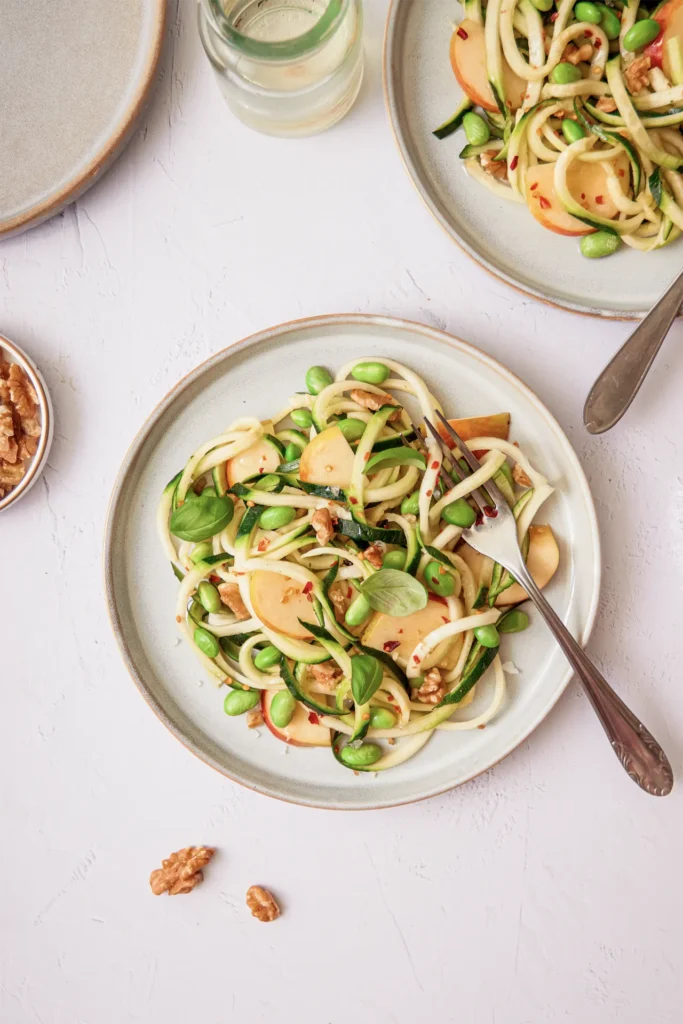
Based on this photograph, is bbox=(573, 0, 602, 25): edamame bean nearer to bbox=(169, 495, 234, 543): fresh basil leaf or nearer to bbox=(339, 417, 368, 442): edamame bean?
bbox=(339, 417, 368, 442): edamame bean

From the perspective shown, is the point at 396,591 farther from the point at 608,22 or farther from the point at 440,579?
the point at 608,22

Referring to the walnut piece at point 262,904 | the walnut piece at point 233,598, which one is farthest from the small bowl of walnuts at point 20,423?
the walnut piece at point 262,904

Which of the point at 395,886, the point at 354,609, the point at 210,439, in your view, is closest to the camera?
the point at 354,609

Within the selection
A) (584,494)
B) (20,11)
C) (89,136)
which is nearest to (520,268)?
(584,494)

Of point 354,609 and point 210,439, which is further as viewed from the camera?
point 210,439

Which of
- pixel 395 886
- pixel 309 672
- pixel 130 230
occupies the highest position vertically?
pixel 130 230

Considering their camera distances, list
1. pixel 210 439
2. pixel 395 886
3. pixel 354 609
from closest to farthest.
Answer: pixel 354 609 < pixel 210 439 < pixel 395 886

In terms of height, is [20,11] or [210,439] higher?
[20,11]

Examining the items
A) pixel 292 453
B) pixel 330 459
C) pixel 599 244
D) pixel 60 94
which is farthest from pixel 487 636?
pixel 60 94

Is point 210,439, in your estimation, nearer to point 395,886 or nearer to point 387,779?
point 387,779
